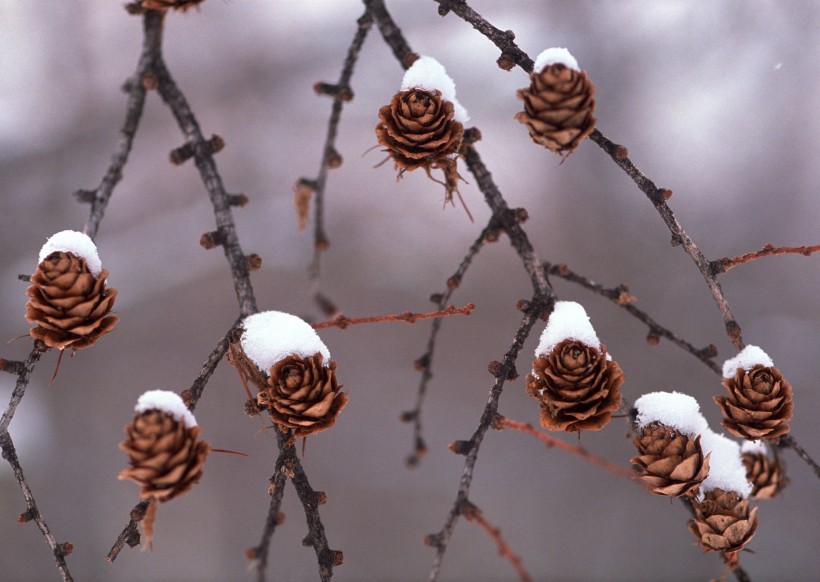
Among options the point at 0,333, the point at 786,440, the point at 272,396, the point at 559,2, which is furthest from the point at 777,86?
the point at 0,333

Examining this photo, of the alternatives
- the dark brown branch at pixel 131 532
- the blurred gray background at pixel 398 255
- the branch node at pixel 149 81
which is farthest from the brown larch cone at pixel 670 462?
the blurred gray background at pixel 398 255

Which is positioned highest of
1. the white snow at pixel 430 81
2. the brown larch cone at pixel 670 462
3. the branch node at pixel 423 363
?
the white snow at pixel 430 81

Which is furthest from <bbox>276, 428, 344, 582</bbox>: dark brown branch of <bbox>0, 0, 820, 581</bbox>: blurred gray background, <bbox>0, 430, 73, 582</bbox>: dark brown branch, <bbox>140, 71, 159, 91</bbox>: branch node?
<bbox>0, 0, 820, 581</bbox>: blurred gray background

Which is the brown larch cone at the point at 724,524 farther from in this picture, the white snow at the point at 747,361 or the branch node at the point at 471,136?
the branch node at the point at 471,136

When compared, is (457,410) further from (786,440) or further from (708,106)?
(786,440)

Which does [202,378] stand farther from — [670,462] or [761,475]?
[761,475]

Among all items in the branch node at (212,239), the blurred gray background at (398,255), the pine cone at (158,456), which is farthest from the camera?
the blurred gray background at (398,255)

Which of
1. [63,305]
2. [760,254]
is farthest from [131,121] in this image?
[760,254]
